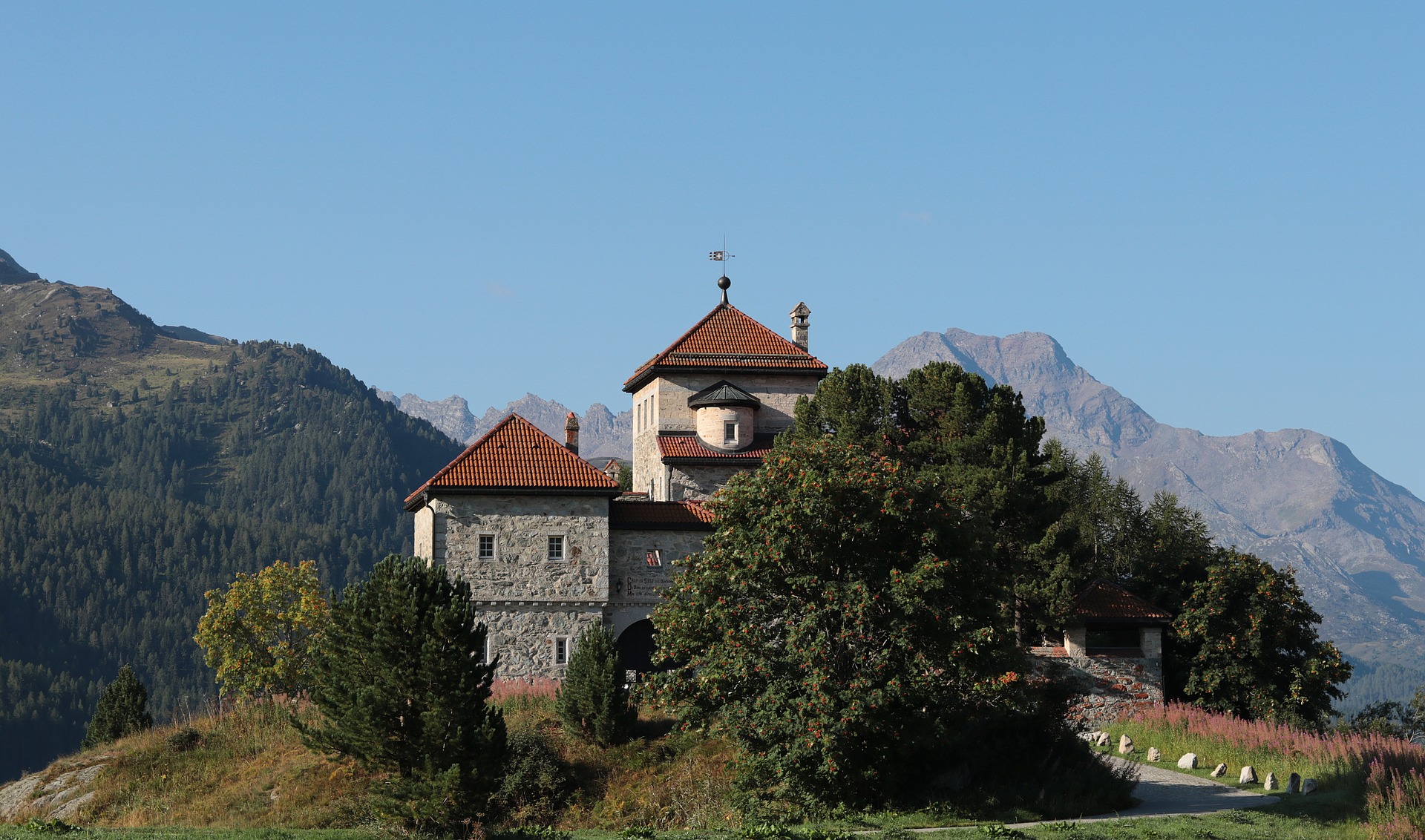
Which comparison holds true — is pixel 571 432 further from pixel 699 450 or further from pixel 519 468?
pixel 519 468

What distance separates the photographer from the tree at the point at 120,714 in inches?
1809

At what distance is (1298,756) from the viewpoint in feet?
108

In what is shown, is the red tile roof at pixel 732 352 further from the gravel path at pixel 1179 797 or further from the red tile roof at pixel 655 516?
the gravel path at pixel 1179 797

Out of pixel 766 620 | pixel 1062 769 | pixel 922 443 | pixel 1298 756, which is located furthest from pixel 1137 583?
pixel 766 620

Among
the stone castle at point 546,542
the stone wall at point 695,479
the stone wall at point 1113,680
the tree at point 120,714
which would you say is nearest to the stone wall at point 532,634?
the stone castle at point 546,542

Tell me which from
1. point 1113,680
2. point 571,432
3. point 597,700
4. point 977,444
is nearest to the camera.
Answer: point 597,700

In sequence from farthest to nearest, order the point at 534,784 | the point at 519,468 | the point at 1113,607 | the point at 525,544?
the point at 519,468 → the point at 525,544 → the point at 1113,607 → the point at 534,784

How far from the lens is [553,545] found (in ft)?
152

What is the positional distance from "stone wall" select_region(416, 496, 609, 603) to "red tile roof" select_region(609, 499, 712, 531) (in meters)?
0.99

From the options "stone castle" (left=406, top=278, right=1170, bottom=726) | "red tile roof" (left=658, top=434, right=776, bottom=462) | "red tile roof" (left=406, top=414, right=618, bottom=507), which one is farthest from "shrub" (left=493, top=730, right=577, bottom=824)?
"red tile roof" (left=658, top=434, right=776, bottom=462)

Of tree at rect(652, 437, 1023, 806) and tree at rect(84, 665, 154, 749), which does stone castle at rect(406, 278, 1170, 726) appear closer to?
tree at rect(84, 665, 154, 749)

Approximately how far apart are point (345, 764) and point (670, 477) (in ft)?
63.1

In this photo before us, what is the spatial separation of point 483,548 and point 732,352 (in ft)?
47.7

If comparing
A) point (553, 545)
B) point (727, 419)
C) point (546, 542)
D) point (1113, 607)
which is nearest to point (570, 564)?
point (553, 545)
